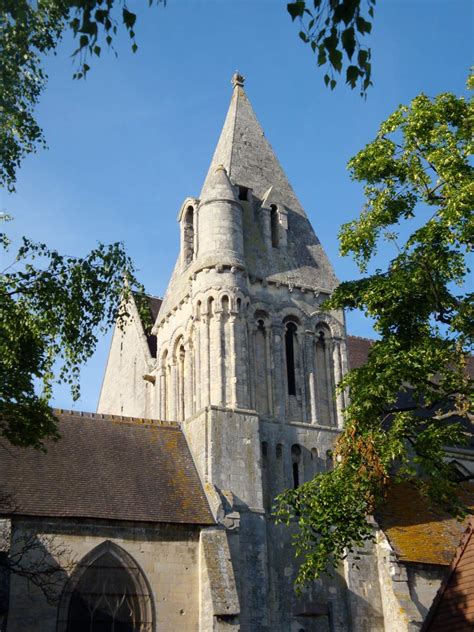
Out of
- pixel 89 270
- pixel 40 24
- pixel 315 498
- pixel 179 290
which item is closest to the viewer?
pixel 40 24

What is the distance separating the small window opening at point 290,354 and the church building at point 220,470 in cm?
6

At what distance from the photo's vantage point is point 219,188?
27188 mm

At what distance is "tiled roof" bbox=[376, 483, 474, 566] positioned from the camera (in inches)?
904

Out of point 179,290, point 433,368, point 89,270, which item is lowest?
point 433,368

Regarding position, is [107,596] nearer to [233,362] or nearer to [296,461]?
[296,461]

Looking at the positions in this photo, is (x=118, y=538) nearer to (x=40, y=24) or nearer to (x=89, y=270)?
(x=89, y=270)

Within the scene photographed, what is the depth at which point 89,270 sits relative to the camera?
13836 millimetres

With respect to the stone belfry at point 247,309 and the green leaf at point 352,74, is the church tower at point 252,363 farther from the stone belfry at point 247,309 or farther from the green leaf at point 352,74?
the green leaf at point 352,74

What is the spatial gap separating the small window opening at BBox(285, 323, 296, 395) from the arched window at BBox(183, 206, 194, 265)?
4.26 m

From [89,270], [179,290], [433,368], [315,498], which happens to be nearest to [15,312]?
[89,270]

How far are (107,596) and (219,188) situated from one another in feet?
42.4

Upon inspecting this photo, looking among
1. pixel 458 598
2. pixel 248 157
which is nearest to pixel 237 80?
pixel 248 157

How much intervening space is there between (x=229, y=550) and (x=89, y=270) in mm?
10240

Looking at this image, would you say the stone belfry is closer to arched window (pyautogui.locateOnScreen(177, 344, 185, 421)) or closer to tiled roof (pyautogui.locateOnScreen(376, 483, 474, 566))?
arched window (pyautogui.locateOnScreen(177, 344, 185, 421))
